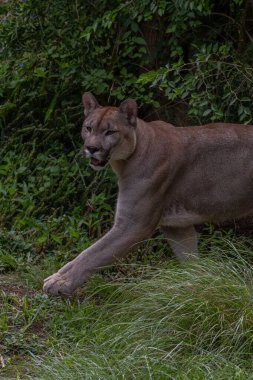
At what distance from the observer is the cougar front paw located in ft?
23.1

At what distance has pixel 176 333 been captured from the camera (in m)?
5.95

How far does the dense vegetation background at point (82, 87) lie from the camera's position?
330 inches

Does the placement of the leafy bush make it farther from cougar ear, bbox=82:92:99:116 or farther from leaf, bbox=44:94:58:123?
cougar ear, bbox=82:92:99:116

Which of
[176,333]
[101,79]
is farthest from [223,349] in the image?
[101,79]

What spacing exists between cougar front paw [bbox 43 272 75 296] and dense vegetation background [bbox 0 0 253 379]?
209 mm

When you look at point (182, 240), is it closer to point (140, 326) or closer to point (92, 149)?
point (92, 149)

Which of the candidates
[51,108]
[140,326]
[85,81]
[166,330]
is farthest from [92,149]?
[51,108]

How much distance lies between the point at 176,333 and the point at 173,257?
6.81 feet

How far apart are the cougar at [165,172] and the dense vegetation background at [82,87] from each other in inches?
13.9

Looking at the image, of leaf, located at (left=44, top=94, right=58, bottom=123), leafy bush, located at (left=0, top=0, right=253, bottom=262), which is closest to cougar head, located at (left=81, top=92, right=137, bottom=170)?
leafy bush, located at (left=0, top=0, right=253, bottom=262)

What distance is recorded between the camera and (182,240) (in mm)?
7879

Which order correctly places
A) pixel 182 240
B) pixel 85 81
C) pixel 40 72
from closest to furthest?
pixel 182 240 → pixel 85 81 → pixel 40 72

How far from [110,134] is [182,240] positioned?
1075 millimetres

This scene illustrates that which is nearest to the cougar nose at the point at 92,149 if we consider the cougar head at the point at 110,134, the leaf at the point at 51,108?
the cougar head at the point at 110,134
